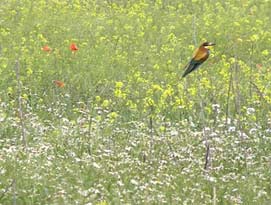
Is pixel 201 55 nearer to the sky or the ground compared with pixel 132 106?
nearer to the sky

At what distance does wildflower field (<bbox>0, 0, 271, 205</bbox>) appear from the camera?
3658mm

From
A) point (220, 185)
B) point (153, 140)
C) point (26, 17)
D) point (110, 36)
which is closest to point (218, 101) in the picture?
point (153, 140)

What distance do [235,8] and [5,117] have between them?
523 centimetres

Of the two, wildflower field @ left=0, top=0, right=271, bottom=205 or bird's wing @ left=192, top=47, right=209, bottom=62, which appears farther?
bird's wing @ left=192, top=47, right=209, bottom=62

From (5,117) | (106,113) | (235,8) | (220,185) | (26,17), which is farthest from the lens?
(235,8)

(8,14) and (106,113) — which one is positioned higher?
(8,14)

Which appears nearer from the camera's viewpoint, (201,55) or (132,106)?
(201,55)

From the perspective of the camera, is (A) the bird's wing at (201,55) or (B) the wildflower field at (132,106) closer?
(B) the wildflower field at (132,106)

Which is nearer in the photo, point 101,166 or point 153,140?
point 101,166

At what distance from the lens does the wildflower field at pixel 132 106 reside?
144 inches

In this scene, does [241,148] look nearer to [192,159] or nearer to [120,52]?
[192,159]

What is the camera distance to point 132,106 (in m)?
5.30

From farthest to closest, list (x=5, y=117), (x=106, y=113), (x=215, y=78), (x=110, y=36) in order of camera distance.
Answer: (x=110, y=36)
(x=215, y=78)
(x=106, y=113)
(x=5, y=117)

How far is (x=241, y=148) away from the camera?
4.29 meters
